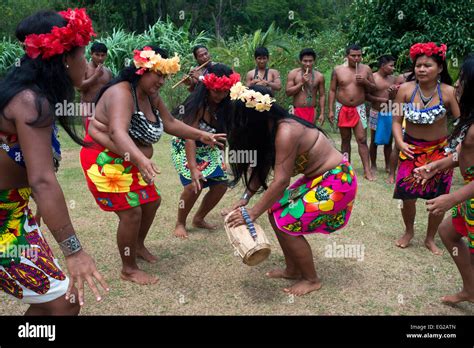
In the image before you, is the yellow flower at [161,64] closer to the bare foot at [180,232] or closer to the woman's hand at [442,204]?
the bare foot at [180,232]

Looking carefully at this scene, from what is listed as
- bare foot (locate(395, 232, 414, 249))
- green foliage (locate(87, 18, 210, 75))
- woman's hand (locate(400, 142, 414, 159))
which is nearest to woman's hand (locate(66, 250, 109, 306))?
woman's hand (locate(400, 142, 414, 159))

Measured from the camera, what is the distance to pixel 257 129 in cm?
336

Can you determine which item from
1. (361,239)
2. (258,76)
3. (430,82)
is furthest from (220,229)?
(258,76)

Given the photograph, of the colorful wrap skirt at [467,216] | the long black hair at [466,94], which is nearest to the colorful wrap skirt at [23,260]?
the colorful wrap skirt at [467,216]

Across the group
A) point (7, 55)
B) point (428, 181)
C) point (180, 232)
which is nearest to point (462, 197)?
point (428, 181)

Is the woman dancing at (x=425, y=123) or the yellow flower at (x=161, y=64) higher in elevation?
the yellow flower at (x=161, y=64)

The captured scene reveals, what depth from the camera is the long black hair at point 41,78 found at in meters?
1.95

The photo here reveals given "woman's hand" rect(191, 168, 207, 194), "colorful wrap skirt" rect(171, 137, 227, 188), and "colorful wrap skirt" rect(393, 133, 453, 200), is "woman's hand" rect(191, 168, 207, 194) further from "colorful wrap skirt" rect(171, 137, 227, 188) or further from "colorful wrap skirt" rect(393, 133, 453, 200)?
"colorful wrap skirt" rect(393, 133, 453, 200)

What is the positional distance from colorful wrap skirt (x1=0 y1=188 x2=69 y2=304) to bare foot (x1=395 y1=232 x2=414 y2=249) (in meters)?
3.26

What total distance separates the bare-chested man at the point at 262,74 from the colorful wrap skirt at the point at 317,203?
14.8 ft

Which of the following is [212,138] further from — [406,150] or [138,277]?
[406,150]
